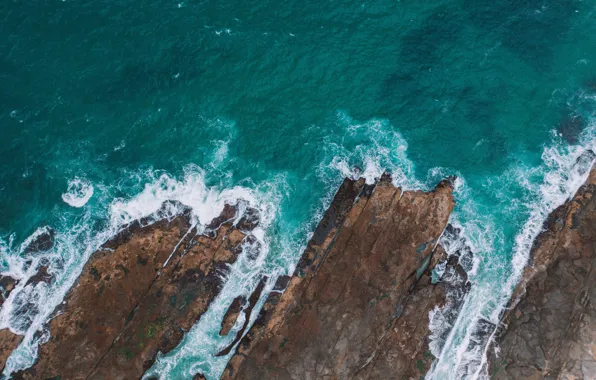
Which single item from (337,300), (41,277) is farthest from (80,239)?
(337,300)

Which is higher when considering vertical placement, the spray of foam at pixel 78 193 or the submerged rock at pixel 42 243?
the spray of foam at pixel 78 193

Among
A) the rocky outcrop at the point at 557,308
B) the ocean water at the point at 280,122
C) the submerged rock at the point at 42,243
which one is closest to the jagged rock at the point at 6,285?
the ocean water at the point at 280,122

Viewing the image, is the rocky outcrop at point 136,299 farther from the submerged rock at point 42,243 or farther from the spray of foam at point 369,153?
the spray of foam at point 369,153

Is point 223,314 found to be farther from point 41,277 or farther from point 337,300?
point 41,277

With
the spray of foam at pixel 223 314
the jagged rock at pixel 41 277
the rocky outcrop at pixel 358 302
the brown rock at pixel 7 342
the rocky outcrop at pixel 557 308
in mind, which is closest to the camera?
the rocky outcrop at pixel 557 308

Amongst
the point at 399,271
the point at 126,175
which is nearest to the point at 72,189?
the point at 126,175

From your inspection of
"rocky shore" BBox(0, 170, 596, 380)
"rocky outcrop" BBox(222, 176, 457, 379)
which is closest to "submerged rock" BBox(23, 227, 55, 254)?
"rocky shore" BBox(0, 170, 596, 380)

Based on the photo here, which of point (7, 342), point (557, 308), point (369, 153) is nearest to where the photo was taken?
point (7, 342)
